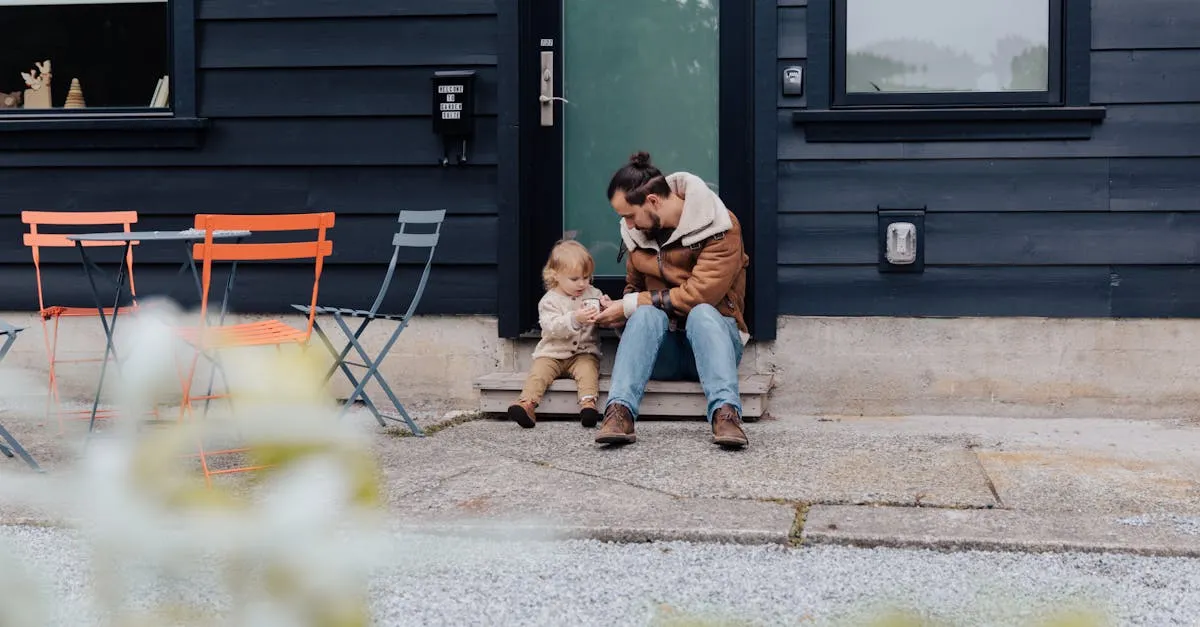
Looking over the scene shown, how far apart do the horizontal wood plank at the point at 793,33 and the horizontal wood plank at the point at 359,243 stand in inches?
54.7

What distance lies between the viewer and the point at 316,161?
549cm

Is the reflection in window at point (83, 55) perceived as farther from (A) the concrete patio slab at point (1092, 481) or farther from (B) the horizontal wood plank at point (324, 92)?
(A) the concrete patio slab at point (1092, 481)

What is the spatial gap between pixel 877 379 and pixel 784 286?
54cm

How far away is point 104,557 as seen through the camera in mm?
507

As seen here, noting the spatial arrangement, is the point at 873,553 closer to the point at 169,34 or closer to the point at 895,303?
the point at 895,303

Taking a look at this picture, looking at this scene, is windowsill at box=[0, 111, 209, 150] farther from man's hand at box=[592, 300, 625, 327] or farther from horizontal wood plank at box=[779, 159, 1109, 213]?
horizontal wood plank at box=[779, 159, 1109, 213]

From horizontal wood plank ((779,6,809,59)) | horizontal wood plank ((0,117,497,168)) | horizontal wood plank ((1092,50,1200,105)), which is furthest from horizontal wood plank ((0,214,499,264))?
horizontal wood plank ((1092,50,1200,105))

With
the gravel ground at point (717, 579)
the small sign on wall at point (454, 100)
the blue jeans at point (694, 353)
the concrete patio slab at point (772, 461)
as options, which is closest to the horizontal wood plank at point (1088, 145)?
the blue jeans at point (694, 353)

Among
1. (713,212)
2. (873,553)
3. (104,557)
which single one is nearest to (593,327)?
(713,212)

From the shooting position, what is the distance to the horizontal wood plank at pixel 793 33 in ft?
17.1

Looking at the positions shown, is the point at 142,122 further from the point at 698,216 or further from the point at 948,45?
the point at 948,45

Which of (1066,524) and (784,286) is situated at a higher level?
(784,286)

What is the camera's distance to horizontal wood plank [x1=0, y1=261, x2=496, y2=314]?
5.43 metres

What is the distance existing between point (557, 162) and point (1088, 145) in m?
2.17
